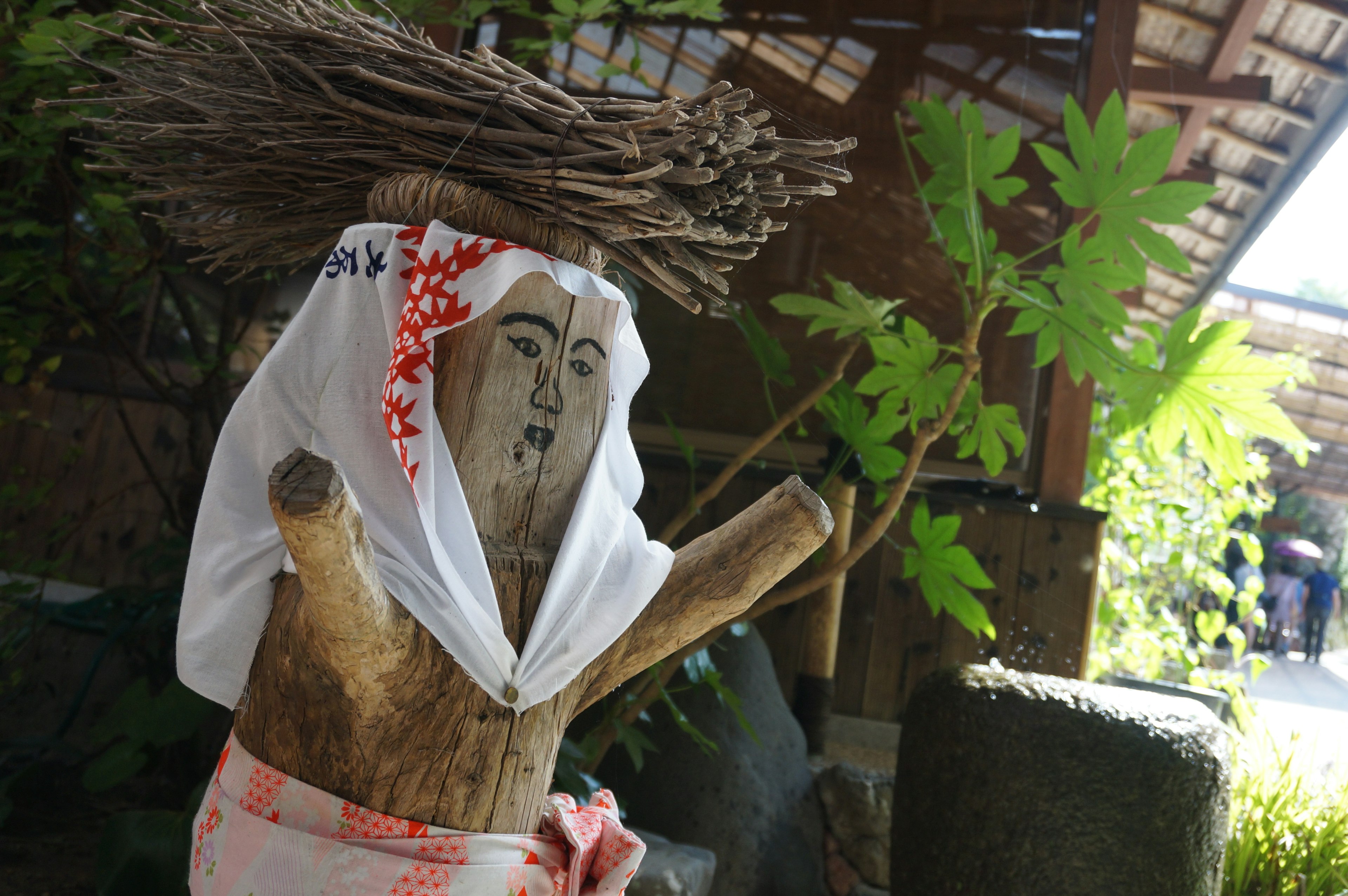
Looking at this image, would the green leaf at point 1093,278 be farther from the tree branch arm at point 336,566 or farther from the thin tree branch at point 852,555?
the tree branch arm at point 336,566

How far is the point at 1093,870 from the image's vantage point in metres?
2.23

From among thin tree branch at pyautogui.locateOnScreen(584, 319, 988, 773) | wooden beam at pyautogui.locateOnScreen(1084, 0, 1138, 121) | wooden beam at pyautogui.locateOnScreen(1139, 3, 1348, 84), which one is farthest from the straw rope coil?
wooden beam at pyautogui.locateOnScreen(1139, 3, 1348, 84)

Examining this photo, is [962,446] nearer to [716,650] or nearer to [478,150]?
[716,650]

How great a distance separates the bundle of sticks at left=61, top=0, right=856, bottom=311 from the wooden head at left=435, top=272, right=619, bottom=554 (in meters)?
0.14

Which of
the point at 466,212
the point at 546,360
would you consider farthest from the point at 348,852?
the point at 466,212

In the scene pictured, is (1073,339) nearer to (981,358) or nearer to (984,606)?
(981,358)

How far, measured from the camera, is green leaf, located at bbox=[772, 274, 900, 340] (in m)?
2.31

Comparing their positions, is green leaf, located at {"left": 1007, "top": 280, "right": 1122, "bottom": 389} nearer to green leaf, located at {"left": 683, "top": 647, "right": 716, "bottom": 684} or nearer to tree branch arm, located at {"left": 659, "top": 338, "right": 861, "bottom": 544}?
tree branch arm, located at {"left": 659, "top": 338, "right": 861, "bottom": 544}

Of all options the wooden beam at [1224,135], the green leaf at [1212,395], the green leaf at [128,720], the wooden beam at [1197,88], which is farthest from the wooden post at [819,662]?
the wooden beam at [1224,135]

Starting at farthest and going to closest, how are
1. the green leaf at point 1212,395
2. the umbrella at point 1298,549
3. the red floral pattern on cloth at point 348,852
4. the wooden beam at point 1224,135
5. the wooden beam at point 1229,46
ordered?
the umbrella at point 1298,549 < the wooden beam at point 1224,135 < the wooden beam at point 1229,46 < the green leaf at point 1212,395 < the red floral pattern on cloth at point 348,852

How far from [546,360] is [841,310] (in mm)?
1207

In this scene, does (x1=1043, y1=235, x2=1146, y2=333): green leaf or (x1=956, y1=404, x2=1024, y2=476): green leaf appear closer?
(x1=1043, y1=235, x2=1146, y2=333): green leaf

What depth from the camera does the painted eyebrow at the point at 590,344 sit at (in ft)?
4.43

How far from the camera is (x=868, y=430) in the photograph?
2.52 m
